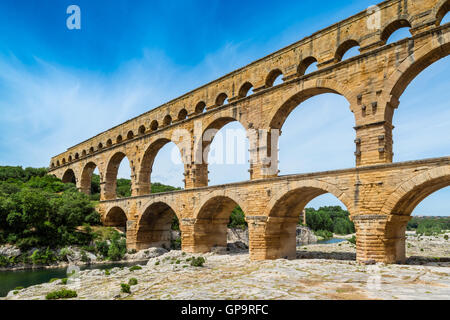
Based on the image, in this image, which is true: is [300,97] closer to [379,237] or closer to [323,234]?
[379,237]

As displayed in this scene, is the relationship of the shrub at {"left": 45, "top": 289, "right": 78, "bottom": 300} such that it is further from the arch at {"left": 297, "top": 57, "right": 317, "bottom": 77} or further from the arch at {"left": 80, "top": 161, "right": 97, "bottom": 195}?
the arch at {"left": 80, "top": 161, "right": 97, "bottom": 195}

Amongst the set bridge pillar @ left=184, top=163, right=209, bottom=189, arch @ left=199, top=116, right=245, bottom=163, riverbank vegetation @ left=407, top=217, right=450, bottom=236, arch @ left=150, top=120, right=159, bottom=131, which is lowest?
riverbank vegetation @ left=407, top=217, right=450, bottom=236

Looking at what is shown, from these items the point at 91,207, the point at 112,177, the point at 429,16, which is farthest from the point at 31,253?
the point at 429,16

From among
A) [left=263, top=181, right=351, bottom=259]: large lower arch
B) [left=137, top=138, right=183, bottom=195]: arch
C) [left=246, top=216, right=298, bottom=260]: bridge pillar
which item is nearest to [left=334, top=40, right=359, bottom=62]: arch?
[left=263, top=181, right=351, bottom=259]: large lower arch

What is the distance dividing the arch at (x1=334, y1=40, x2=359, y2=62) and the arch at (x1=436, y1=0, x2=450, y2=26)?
3.06 metres

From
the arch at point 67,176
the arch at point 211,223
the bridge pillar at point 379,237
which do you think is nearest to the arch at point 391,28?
the bridge pillar at point 379,237

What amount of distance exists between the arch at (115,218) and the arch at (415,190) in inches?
820

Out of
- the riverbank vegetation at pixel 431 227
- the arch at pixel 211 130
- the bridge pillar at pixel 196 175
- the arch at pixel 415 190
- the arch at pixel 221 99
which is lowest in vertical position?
the riverbank vegetation at pixel 431 227

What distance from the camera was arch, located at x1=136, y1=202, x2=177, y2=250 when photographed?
78.9ft

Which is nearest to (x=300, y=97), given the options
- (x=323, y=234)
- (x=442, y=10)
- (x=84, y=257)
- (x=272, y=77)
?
(x=272, y=77)

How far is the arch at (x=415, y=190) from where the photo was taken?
434 inches

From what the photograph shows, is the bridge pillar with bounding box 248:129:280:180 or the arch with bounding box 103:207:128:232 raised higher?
the bridge pillar with bounding box 248:129:280:180

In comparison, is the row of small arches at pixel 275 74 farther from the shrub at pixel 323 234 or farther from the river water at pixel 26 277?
the shrub at pixel 323 234

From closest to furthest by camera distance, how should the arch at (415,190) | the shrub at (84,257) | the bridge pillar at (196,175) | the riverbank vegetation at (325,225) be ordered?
the arch at (415,190)
the bridge pillar at (196,175)
the shrub at (84,257)
the riverbank vegetation at (325,225)
